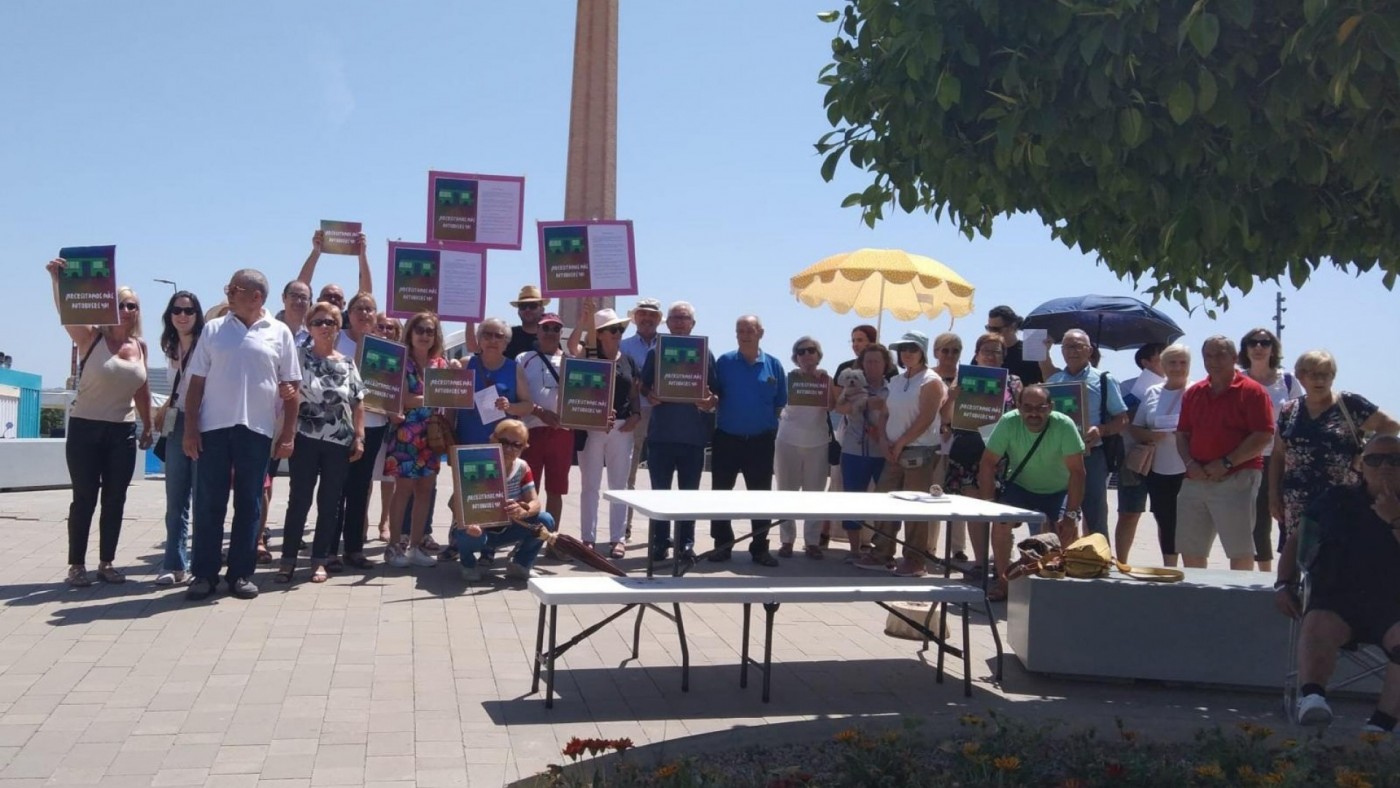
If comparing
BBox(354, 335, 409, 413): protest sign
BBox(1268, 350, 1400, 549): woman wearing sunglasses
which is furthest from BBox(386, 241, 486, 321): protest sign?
BBox(1268, 350, 1400, 549): woman wearing sunglasses

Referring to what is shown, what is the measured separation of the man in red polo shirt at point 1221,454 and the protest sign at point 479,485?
466 centimetres

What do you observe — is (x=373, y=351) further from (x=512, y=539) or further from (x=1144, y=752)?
(x=1144, y=752)

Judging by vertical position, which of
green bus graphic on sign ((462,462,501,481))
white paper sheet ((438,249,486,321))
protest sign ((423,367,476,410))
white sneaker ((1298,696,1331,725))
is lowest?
white sneaker ((1298,696,1331,725))

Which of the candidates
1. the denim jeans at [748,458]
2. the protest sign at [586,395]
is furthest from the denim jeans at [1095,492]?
the protest sign at [586,395]

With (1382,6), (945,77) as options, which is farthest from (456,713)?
(1382,6)

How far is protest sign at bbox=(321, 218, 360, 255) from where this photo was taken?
37.5ft

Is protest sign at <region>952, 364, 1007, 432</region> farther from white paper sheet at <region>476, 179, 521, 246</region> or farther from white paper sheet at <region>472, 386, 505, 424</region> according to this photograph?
white paper sheet at <region>476, 179, 521, 246</region>

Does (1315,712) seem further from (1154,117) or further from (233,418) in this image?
(233,418)

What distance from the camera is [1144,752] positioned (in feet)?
16.9

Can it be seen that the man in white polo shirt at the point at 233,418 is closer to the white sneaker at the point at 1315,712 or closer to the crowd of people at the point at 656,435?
the crowd of people at the point at 656,435

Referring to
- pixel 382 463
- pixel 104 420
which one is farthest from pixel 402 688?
pixel 382 463

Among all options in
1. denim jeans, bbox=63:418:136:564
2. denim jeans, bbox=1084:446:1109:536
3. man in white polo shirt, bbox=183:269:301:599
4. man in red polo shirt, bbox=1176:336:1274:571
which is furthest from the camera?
denim jeans, bbox=1084:446:1109:536

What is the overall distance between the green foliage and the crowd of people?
2179 mm

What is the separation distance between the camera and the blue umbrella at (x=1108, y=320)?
13.7 m
